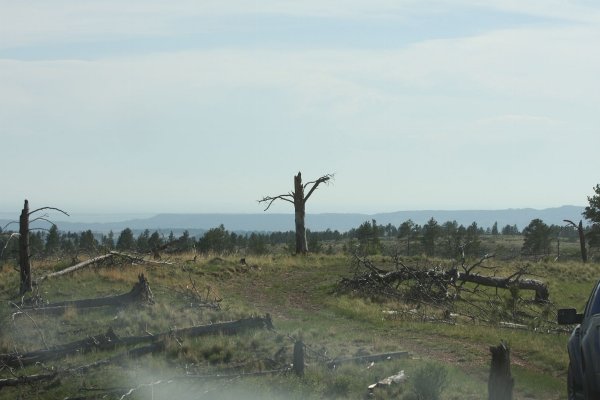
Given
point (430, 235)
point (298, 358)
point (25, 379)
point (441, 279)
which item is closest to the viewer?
point (298, 358)

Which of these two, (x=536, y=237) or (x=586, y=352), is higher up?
(x=536, y=237)

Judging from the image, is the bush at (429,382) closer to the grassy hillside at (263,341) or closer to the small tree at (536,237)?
the grassy hillside at (263,341)

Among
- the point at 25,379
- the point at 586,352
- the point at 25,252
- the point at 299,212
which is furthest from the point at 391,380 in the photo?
the point at 299,212

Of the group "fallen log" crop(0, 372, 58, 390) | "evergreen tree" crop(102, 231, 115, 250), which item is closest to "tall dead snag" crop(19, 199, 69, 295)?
"evergreen tree" crop(102, 231, 115, 250)

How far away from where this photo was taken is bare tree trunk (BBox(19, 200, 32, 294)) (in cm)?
2153

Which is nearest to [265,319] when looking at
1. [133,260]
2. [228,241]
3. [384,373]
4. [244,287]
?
[384,373]

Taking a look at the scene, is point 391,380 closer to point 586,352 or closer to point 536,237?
point 586,352

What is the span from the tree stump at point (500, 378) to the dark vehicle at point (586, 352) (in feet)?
2.64

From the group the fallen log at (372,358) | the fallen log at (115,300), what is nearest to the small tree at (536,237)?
the fallen log at (115,300)

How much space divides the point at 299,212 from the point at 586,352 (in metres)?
29.9

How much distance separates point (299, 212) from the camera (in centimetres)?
3828

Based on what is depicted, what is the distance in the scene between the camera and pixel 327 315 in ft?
70.5

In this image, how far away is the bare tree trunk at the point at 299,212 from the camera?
3841 cm

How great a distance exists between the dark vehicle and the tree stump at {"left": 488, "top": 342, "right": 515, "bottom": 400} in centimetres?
80
